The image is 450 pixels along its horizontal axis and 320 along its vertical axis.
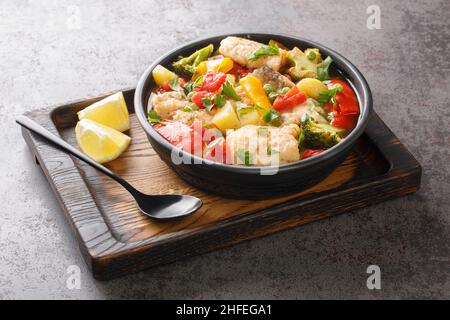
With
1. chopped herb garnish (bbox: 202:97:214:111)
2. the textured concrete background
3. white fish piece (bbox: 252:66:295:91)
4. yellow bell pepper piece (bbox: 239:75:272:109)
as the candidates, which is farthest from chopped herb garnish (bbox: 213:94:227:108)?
the textured concrete background

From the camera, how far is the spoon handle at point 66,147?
3105 mm

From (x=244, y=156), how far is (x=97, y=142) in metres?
0.79

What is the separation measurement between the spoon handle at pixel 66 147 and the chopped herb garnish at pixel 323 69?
1.06 m

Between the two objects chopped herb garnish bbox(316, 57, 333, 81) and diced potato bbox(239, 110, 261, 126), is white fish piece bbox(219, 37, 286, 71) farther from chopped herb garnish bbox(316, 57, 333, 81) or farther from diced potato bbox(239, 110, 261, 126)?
diced potato bbox(239, 110, 261, 126)

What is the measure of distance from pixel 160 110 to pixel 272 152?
24.5 inches

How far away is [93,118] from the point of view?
3480 mm

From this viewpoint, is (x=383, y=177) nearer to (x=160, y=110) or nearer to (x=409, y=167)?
(x=409, y=167)

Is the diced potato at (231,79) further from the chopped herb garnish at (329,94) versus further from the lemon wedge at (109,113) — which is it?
the lemon wedge at (109,113)

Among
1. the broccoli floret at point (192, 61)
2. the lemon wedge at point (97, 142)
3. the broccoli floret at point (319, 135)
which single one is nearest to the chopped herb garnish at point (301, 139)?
the broccoli floret at point (319, 135)

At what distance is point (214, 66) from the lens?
3.39 m

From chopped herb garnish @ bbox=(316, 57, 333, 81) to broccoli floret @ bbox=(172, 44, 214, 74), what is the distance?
0.55 metres

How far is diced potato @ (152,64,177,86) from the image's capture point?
339 cm

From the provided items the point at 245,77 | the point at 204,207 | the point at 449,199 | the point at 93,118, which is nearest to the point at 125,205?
the point at 204,207

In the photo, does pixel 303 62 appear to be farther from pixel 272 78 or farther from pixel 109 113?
pixel 109 113
